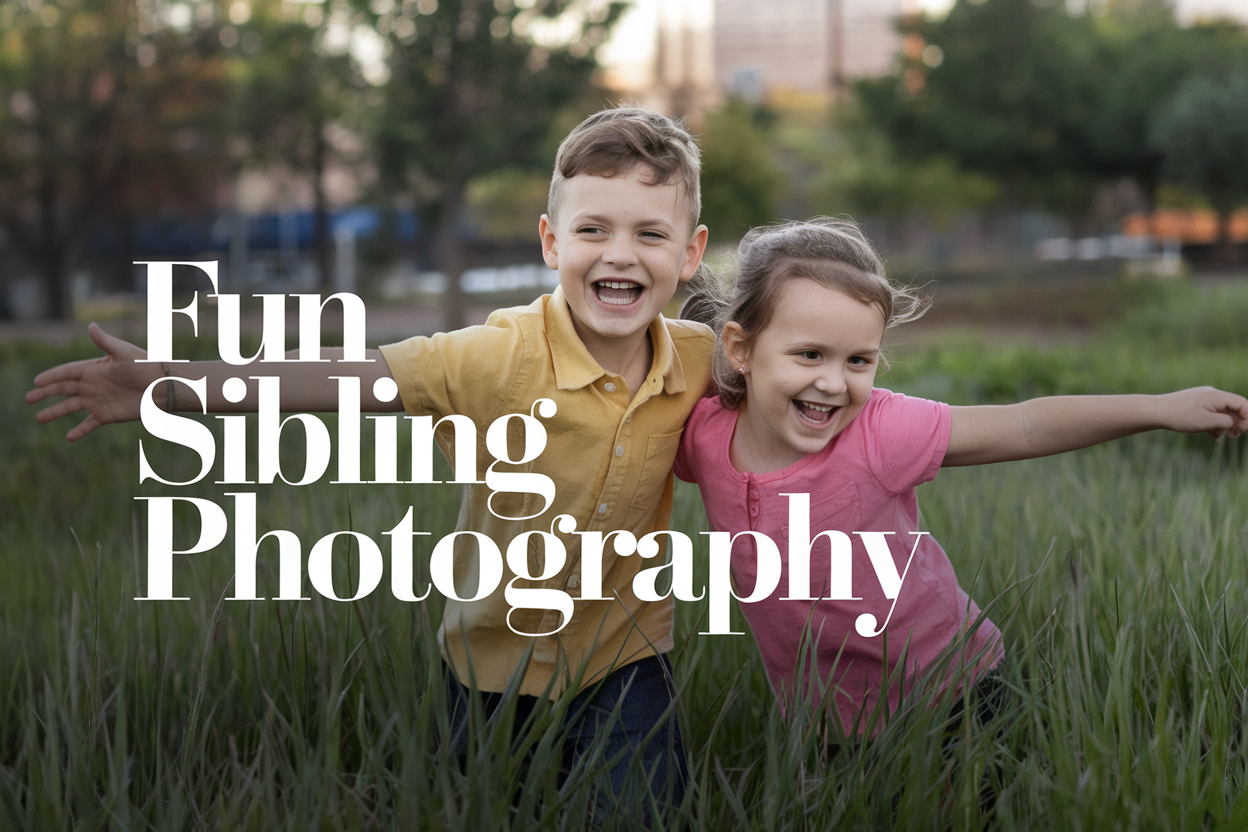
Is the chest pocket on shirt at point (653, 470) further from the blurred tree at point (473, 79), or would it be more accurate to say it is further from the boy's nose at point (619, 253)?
the blurred tree at point (473, 79)

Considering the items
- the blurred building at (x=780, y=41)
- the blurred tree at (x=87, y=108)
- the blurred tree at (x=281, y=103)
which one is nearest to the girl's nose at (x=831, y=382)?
the blurred tree at (x=281, y=103)

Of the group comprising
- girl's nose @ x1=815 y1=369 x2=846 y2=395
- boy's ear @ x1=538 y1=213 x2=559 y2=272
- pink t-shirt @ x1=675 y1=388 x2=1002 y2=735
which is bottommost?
pink t-shirt @ x1=675 y1=388 x2=1002 y2=735

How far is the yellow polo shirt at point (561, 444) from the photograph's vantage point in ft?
5.81

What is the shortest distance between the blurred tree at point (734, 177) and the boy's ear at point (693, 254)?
693 inches

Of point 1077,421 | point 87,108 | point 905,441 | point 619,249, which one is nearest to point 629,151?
point 619,249

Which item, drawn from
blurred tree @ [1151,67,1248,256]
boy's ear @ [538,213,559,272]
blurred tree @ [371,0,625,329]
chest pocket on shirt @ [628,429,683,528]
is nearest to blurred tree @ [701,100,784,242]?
blurred tree @ [371,0,625,329]

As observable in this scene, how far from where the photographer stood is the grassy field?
1.37m

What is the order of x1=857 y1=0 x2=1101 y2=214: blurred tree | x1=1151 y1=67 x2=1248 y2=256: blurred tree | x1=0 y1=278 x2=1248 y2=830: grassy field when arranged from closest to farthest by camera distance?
x1=0 y1=278 x2=1248 y2=830: grassy field
x1=1151 y1=67 x2=1248 y2=256: blurred tree
x1=857 y1=0 x2=1101 y2=214: blurred tree

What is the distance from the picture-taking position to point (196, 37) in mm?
20250

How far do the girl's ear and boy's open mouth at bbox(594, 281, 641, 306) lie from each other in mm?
148

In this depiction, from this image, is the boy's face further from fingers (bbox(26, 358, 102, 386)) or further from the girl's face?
fingers (bbox(26, 358, 102, 386))

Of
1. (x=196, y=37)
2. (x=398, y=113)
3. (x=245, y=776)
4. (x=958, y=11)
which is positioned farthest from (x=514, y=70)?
(x=245, y=776)

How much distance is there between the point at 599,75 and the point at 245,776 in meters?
14.3

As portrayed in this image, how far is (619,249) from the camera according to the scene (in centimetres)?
171
